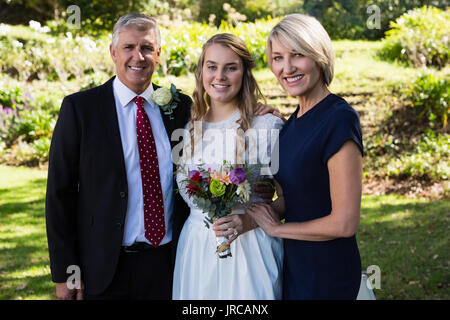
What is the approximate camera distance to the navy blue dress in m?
2.57

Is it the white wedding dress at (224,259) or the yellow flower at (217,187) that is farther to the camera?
the white wedding dress at (224,259)

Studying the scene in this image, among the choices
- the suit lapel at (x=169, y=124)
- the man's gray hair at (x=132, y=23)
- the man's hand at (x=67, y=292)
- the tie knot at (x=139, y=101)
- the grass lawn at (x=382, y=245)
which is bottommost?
the grass lawn at (x=382, y=245)

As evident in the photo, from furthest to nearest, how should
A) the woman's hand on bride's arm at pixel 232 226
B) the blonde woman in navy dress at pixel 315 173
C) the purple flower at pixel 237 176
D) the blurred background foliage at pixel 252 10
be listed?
the blurred background foliage at pixel 252 10 → the woman's hand on bride's arm at pixel 232 226 → the purple flower at pixel 237 176 → the blonde woman in navy dress at pixel 315 173

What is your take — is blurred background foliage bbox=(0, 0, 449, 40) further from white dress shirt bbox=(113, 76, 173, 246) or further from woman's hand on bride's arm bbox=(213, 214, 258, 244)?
woman's hand on bride's arm bbox=(213, 214, 258, 244)

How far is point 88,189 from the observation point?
3.13m

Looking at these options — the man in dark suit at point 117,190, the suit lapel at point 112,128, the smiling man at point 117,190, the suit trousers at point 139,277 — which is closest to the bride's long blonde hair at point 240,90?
the man in dark suit at point 117,190

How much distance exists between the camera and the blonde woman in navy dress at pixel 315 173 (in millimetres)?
2496

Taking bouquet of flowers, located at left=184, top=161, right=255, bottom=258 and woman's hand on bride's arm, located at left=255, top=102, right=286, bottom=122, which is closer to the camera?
bouquet of flowers, located at left=184, top=161, right=255, bottom=258

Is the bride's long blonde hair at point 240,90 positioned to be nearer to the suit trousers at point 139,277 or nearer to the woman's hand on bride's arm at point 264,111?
the woman's hand on bride's arm at point 264,111

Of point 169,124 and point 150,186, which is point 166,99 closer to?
point 169,124

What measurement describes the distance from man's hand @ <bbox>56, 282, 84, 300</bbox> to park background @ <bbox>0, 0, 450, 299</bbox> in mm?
2334

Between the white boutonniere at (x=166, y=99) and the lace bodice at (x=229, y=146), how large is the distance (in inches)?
8.5
